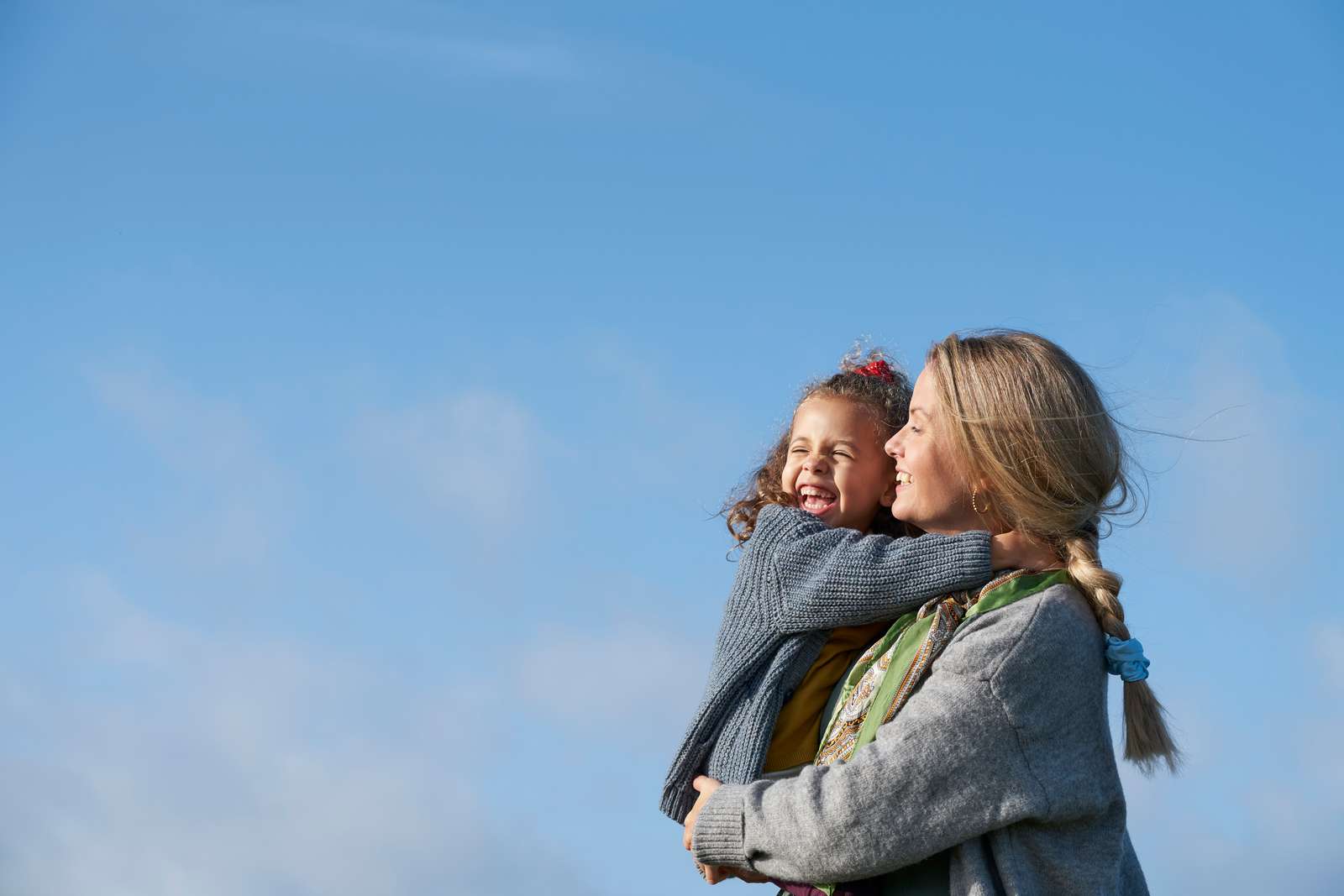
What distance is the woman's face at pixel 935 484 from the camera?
4113 millimetres

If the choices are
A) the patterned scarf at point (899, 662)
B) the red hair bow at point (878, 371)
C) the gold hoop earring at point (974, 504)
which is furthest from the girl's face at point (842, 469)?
the patterned scarf at point (899, 662)

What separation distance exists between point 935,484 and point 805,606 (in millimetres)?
529

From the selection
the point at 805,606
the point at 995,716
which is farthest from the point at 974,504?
the point at 995,716

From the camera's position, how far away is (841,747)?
→ 385 centimetres

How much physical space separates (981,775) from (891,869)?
13.1 inches

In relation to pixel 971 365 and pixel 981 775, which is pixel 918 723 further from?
pixel 971 365

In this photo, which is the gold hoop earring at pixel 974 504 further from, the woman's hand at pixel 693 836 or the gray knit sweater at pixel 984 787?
the woman's hand at pixel 693 836

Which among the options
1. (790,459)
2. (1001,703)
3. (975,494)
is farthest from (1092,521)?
(790,459)

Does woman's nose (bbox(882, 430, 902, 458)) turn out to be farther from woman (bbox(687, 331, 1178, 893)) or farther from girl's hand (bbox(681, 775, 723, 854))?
girl's hand (bbox(681, 775, 723, 854))

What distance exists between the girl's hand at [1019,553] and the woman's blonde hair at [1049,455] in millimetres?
33

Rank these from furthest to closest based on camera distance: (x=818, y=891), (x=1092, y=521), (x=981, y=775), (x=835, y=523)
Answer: (x=835, y=523)
(x=1092, y=521)
(x=818, y=891)
(x=981, y=775)

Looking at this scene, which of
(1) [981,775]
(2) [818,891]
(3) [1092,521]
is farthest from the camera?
(3) [1092,521]

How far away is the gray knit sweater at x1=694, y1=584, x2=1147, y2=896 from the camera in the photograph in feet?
11.3

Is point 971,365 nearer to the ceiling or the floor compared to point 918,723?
nearer to the ceiling
